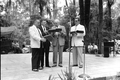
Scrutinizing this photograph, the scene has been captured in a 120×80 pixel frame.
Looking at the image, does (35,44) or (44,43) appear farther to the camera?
(44,43)

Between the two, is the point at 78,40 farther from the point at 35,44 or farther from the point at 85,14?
the point at 85,14

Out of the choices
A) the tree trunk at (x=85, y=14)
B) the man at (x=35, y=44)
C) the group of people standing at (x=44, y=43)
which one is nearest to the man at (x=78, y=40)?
the group of people standing at (x=44, y=43)

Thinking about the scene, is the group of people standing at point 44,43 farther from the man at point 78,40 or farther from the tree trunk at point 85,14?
the tree trunk at point 85,14

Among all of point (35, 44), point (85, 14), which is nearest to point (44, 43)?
point (35, 44)

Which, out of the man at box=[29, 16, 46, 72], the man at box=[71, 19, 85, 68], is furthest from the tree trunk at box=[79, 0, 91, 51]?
the man at box=[29, 16, 46, 72]

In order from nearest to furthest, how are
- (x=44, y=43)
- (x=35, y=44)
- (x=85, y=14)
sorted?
(x=35, y=44) < (x=44, y=43) < (x=85, y=14)

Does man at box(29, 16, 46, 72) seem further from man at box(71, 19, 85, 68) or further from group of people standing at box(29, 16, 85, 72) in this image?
man at box(71, 19, 85, 68)

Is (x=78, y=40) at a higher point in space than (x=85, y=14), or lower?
lower

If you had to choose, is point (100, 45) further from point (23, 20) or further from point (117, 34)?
point (23, 20)

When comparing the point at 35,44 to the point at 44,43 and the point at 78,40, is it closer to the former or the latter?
the point at 44,43

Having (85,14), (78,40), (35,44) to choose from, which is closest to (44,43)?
(35,44)

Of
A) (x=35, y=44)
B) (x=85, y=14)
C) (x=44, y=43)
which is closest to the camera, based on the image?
(x=35, y=44)

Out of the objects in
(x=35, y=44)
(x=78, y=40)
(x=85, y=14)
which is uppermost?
(x=85, y=14)

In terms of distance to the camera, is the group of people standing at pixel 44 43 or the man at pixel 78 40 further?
the man at pixel 78 40
